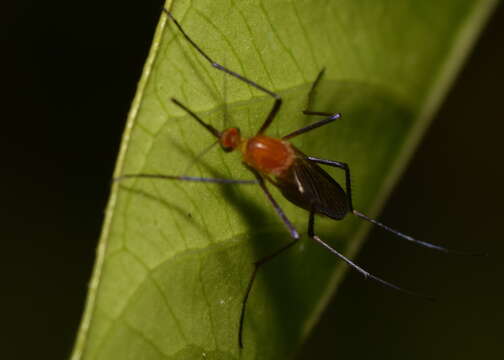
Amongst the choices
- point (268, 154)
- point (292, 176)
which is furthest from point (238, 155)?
point (292, 176)

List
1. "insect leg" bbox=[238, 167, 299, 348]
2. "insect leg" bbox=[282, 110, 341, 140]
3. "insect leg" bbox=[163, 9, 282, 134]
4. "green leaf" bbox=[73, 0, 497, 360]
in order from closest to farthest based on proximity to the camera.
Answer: "green leaf" bbox=[73, 0, 497, 360] < "insect leg" bbox=[163, 9, 282, 134] < "insect leg" bbox=[238, 167, 299, 348] < "insect leg" bbox=[282, 110, 341, 140]

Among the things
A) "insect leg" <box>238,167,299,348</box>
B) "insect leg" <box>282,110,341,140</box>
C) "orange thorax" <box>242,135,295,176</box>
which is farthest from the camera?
"insect leg" <box>282,110,341,140</box>

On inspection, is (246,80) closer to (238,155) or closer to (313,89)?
(238,155)

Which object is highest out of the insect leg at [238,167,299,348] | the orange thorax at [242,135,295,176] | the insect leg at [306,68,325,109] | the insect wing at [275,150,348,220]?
the insect leg at [306,68,325,109]

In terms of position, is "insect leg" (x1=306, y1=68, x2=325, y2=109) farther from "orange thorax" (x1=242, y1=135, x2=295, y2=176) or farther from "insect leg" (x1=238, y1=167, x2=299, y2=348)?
"insect leg" (x1=238, y1=167, x2=299, y2=348)

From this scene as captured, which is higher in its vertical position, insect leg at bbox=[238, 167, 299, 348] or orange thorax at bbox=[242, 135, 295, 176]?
orange thorax at bbox=[242, 135, 295, 176]

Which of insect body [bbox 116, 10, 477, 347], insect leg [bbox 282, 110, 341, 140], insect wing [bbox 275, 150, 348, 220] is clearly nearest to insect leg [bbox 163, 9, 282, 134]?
insect body [bbox 116, 10, 477, 347]

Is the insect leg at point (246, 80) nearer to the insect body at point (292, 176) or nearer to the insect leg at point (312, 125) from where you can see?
the insect body at point (292, 176)

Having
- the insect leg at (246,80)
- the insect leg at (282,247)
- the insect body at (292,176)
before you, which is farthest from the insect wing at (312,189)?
the insect leg at (246,80)
